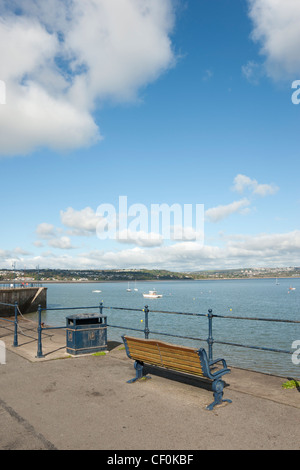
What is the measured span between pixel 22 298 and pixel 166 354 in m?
38.5

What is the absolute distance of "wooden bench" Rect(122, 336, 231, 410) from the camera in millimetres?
5727

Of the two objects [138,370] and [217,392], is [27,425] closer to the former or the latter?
[138,370]

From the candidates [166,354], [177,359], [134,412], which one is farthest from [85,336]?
[134,412]

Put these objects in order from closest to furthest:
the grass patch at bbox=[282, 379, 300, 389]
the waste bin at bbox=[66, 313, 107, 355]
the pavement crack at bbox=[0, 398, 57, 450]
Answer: the pavement crack at bbox=[0, 398, 57, 450]
the grass patch at bbox=[282, 379, 300, 389]
the waste bin at bbox=[66, 313, 107, 355]

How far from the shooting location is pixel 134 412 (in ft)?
18.2

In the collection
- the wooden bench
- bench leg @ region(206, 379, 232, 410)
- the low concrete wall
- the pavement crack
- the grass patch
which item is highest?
the wooden bench

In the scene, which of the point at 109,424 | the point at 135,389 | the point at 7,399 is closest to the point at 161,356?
Result: the point at 135,389

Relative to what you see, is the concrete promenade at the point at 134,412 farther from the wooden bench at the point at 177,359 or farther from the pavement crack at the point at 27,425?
the wooden bench at the point at 177,359

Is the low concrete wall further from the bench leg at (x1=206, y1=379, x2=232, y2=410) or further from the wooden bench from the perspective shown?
the bench leg at (x1=206, y1=379, x2=232, y2=410)

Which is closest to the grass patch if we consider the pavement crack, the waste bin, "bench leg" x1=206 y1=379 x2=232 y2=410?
"bench leg" x1=206 y1=379 x2=232 y2=410

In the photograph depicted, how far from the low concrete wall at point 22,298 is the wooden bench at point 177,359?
103ft

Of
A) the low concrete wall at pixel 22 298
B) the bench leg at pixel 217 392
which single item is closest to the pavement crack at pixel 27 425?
the bench leg at pixel 217 392

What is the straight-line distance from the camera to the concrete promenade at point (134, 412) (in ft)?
14.9
